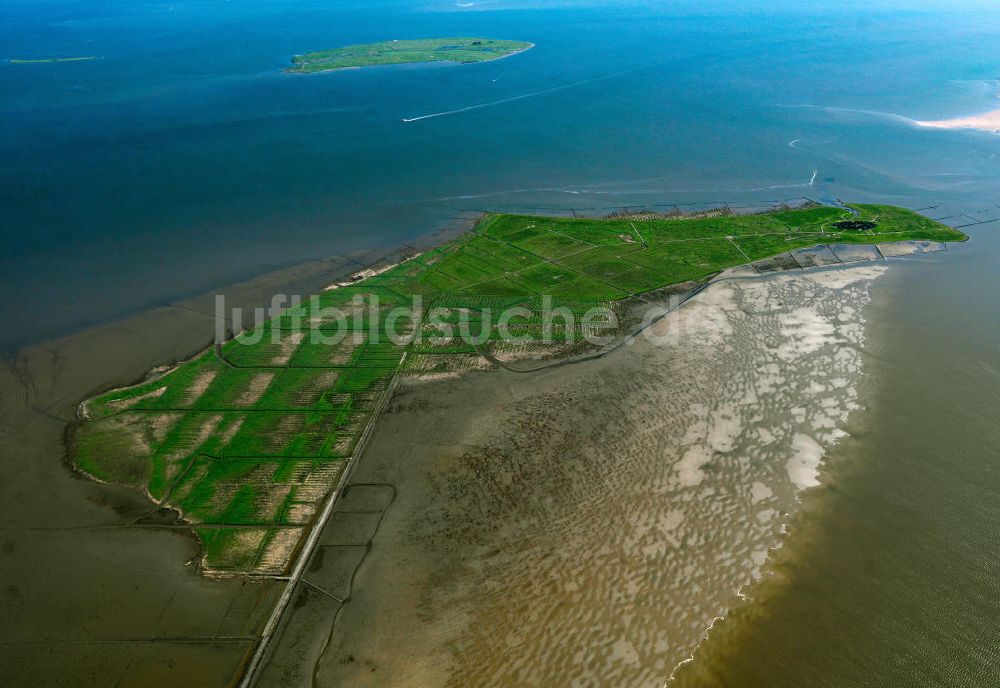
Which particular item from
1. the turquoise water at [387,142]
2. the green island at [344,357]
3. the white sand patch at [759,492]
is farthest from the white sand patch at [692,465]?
the turquoise water at [387,142]

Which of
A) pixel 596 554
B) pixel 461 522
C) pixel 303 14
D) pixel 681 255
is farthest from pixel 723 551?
pixel 303 14

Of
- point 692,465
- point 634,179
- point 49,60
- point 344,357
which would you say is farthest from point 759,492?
point 49,60

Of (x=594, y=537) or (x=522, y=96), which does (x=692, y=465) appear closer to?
(x=594, y=537)

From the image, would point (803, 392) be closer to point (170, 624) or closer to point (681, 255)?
point (681, 255)

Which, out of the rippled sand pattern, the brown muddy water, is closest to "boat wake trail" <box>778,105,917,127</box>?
the brown muddy water

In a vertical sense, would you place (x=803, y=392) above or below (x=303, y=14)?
below

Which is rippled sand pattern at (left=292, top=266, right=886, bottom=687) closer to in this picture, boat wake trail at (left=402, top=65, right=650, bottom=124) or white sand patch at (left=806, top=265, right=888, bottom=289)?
white sand patch at (left=806, top=265, right=888, bottom=289)
